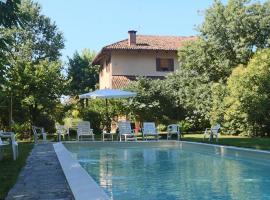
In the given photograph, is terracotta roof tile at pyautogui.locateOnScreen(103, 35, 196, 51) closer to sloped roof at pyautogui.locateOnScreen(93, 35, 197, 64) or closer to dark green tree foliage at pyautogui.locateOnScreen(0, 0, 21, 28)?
sloped roof at pyautogui.locateOnScreen(93, 35, 197, 64)

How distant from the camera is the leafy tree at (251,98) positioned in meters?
21.4

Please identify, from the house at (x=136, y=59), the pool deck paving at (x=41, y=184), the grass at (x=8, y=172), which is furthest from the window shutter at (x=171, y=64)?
the pool deck paving at (x=41, y=184)

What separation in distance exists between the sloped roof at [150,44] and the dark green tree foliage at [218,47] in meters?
7.59

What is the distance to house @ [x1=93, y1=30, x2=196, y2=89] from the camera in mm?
35031

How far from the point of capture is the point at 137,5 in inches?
948

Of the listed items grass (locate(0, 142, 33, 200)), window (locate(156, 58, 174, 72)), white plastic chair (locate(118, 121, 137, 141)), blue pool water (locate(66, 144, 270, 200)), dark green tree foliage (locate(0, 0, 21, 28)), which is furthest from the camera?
window (locate(156, 58, 174, 72))

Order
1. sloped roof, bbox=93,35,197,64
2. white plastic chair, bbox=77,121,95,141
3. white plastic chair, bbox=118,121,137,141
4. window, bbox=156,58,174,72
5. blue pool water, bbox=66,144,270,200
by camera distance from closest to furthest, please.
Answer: blue pool water, bbox=66,144,270,200, white plastic chair, bbox=118,121,137,141, white plastic chair, bbox=77,121,95,141, sloped roof, bbox=93,35,197,64, window, bbox=156,58,174,72

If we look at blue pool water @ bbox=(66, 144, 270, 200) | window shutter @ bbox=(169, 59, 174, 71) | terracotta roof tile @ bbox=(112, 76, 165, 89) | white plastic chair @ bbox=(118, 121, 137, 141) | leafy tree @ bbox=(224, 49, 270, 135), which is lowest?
blue pool water @ bbox=(66, 144, 270, 200)

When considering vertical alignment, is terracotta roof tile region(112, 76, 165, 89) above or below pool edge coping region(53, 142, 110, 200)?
above

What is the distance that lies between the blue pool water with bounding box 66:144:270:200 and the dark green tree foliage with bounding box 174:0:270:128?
1116 centimetres

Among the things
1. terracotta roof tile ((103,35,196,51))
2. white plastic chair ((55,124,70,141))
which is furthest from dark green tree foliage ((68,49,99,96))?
white plastic chair ((55,124,70,141))

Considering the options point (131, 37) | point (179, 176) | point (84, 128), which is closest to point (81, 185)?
point (179, 176)

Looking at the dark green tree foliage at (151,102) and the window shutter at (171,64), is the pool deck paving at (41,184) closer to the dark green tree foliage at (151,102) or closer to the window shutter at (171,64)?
the dark green tree foliage at (151,102)

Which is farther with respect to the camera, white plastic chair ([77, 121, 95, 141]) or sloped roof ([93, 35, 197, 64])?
sloped roof ([93, 35, 197, 64])
